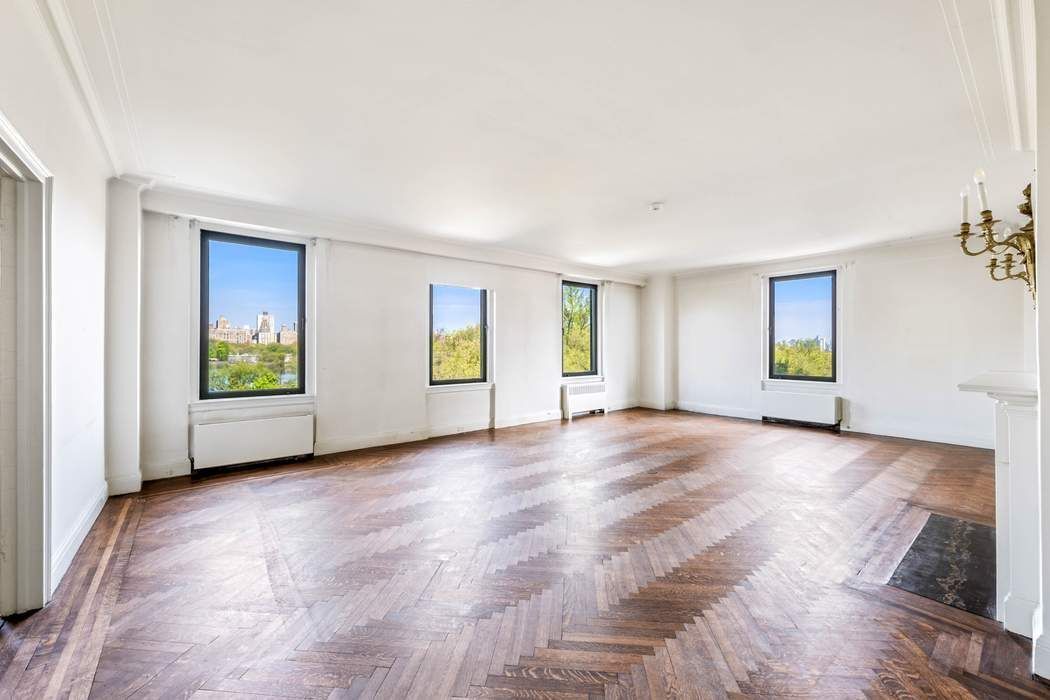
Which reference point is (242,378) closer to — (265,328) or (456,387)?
(265,328)

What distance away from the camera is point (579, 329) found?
8.19 m

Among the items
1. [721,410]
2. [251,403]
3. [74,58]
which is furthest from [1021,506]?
[721,410]

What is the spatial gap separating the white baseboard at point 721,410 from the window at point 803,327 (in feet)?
2.25

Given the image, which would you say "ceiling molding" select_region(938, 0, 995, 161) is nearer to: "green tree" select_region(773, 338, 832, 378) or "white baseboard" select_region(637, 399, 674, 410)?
"green tree" select_region(773, 338, 832, 378)

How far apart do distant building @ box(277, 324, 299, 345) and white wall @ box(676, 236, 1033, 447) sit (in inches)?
269

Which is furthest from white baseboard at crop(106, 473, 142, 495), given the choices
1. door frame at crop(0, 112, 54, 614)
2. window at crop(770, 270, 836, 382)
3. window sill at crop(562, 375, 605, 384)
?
window at crop(770, 270, 836, 382)

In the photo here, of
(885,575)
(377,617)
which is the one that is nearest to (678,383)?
(885,575)

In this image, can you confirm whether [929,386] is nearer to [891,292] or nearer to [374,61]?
[891,292]

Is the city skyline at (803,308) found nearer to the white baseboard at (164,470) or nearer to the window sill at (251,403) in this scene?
the window sill at (251,403)

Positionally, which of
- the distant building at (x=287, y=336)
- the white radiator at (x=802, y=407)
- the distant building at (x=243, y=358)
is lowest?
the white radiator at (x=802, y=407)

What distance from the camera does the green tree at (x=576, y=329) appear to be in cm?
797

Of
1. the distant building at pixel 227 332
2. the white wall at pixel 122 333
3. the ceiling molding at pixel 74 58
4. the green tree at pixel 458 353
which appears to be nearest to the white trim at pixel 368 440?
the green tree at pixel 458 353

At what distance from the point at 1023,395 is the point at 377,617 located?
3015mm

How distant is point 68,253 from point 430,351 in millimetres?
3874
